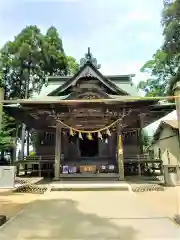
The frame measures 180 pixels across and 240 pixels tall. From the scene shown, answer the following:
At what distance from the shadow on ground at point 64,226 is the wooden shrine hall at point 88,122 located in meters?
5.54

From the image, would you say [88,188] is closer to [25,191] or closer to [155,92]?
[25,191]

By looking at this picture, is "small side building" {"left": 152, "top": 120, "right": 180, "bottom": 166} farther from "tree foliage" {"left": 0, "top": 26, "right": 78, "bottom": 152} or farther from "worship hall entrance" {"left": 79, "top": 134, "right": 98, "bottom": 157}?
"tree foliage" {"left": 0, "top": 26, "right": 78, "bottom": 152}

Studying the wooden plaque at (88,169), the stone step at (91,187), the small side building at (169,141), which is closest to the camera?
the stone step at (91,187)

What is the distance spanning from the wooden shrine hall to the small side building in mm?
4526

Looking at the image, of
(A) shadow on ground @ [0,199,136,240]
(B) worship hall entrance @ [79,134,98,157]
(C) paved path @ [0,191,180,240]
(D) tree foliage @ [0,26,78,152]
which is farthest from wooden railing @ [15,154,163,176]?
(D) tree foliage @ [0,26,78,152]

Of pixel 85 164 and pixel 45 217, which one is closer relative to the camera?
pixel 45 217

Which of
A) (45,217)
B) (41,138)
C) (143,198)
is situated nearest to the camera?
(45,217)

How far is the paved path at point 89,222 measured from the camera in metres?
4.23

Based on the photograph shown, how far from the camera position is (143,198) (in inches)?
322

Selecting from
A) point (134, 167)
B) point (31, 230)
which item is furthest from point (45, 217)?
point (134, 167)

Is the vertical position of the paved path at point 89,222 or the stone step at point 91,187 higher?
the stone step at point 91,187

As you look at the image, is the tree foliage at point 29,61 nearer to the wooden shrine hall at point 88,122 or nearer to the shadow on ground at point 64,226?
the wooden shrine hall at point 88,122

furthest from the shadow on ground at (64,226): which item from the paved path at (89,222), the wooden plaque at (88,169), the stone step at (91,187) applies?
the wooden plaque at (88,169)

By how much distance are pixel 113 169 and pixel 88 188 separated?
3.06 meters
